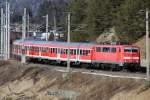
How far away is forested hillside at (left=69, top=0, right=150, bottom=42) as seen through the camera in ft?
222

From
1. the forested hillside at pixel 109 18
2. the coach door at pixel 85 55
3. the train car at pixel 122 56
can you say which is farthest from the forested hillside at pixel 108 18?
the train car at pixel 122 56

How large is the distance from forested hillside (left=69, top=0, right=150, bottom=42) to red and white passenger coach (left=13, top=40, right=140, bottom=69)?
26.6ft

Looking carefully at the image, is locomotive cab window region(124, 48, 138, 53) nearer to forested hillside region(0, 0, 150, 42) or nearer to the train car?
the train car

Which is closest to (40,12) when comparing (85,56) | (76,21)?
(76,21)

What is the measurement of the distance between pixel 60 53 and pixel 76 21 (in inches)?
1405

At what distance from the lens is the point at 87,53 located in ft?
185

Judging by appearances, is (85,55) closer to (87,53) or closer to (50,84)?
(87,53)

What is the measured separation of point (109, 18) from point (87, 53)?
2531 centimetres

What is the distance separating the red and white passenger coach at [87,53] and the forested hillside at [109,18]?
8109mm

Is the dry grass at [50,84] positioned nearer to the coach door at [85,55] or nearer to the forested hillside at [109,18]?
the coach door at [85,55]

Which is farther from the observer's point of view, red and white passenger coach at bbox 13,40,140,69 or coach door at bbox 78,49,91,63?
coach door at bbox 78,49,91,63

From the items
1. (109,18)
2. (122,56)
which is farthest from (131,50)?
(109,18)

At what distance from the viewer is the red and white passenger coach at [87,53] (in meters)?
51.4

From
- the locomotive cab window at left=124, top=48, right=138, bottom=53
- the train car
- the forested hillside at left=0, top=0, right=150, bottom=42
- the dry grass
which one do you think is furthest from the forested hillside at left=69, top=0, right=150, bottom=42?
the dry grass
